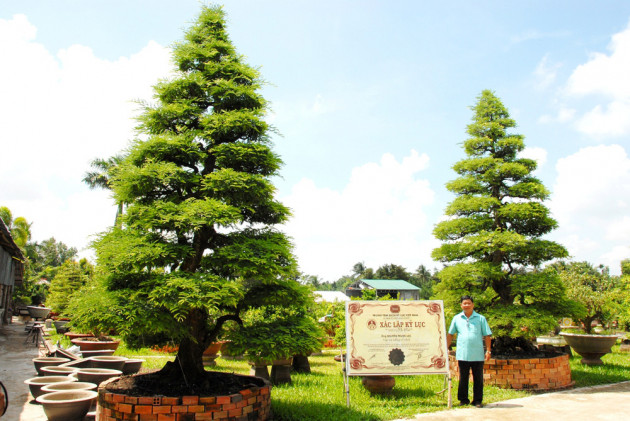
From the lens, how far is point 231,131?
250 inches

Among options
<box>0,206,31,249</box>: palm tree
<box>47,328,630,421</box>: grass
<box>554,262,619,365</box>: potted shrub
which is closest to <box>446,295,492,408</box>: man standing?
<box>47,328,630,421</box>: grass

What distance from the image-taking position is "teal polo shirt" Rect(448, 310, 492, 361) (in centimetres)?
601

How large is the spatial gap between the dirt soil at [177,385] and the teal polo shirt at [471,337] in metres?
2.95

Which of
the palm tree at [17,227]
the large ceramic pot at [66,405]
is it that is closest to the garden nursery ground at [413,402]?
the large ceramic pot at [66,405]

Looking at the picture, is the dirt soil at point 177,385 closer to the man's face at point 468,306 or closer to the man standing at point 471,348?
the man standing at point 471,348

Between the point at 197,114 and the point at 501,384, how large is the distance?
727 centimetres

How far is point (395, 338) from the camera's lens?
6438mm

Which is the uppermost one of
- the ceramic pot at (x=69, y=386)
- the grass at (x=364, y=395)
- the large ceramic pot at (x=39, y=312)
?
the ceramic pot at (x=69, y=386)

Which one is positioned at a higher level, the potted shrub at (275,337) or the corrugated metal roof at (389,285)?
the potted shrub at (275,337)

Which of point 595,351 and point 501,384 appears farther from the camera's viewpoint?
point 595,351

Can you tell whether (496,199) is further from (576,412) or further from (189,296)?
(189,296)

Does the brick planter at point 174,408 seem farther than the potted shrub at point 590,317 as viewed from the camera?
No

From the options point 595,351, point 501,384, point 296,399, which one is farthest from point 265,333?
point 595,351

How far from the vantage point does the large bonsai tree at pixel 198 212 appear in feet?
16.7
